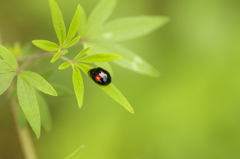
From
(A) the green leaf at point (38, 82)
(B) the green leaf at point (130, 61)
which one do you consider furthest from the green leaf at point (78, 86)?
(B) the green leaf at point (130, 61)

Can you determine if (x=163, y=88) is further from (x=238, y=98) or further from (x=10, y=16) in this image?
(x=10, y=16)

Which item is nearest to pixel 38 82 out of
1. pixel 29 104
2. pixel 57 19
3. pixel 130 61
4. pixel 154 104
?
pixel 29 104

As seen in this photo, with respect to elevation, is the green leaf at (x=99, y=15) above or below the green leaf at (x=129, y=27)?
above

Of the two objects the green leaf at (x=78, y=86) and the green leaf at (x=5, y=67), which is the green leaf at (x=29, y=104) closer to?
the green leaf at (x=5, y=67)

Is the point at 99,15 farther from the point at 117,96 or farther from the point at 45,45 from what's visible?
the point at 117,96

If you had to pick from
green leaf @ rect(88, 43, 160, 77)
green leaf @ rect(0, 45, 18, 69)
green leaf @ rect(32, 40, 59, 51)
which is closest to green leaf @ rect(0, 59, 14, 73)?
green leaf @ rect(0, 45, 18, 69)
